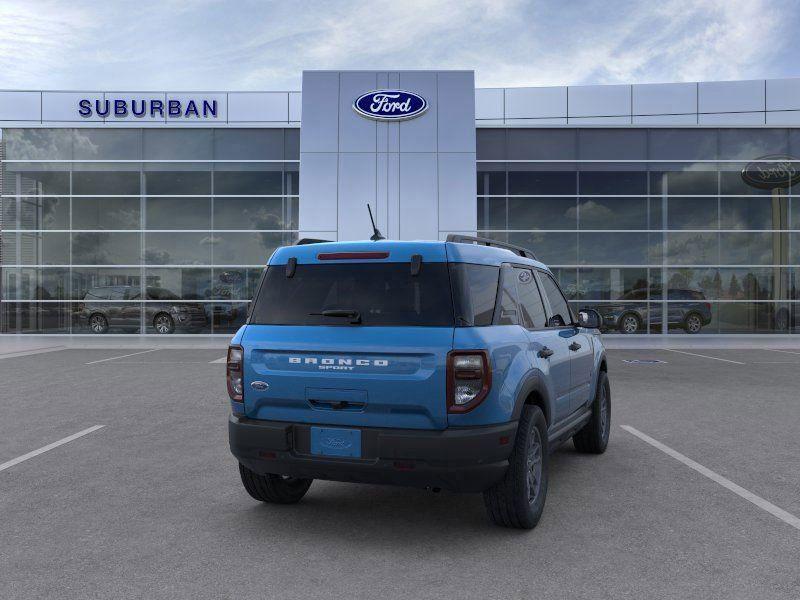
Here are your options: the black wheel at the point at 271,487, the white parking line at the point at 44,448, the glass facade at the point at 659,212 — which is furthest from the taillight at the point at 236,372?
the glass facade at the point at 659,212

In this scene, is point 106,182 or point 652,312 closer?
point 652,312

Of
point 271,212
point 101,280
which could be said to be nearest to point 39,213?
point 101,280

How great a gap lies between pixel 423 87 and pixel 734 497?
1925 cm

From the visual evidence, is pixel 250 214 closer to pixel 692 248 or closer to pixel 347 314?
pixel 692 248

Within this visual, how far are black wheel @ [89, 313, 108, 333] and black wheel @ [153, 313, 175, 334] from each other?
1.70 metres

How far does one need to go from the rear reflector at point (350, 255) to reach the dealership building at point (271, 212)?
1998 centimetres

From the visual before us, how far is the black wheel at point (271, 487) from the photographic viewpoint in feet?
15.2

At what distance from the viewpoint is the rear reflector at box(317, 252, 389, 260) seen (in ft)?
13.7

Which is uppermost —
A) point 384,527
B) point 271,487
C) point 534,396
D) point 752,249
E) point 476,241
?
point 752,249

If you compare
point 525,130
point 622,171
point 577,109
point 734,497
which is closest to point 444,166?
point 525,130

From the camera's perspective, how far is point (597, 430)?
631cm

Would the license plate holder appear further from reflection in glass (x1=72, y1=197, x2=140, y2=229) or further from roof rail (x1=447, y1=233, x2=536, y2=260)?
reflection in glass (x1=72, y1=197, x2=140, y2=229)

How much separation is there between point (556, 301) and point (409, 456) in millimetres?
2547

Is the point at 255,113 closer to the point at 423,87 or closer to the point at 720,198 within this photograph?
the point at 423,87
